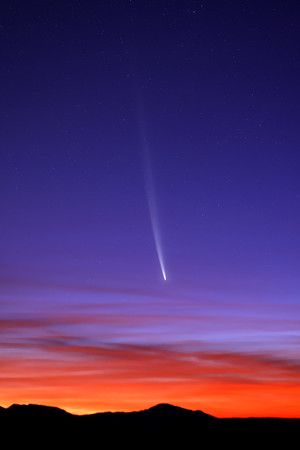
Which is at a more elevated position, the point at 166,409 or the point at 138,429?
the point at 166,409

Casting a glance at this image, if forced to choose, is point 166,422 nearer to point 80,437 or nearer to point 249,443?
point 80,437

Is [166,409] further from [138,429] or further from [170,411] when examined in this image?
[138,429]

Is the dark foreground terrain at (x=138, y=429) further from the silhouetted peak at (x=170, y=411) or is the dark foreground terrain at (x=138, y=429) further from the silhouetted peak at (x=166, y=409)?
the silhouetted peak at (x=166, y=409)

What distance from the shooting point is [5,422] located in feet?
363

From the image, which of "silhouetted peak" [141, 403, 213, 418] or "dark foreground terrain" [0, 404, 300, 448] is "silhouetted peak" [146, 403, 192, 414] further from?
"dark foreground terrain" [0, 404, 300, 448]

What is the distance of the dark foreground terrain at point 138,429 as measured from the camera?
9794 cm

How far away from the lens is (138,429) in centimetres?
11550

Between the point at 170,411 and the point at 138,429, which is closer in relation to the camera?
the point at 138,429

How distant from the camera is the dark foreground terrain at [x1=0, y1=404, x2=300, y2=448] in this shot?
9794 centimetres

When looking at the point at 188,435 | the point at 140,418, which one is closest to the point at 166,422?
the point at 140,418

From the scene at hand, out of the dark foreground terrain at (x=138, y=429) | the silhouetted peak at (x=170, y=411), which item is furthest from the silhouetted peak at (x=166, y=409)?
the dark foreground terrain at (x=138, y=429)

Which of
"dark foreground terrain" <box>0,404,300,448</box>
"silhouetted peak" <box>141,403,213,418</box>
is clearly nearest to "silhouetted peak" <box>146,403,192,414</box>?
"silhouetted peak" <box>141,403,213,418</box>

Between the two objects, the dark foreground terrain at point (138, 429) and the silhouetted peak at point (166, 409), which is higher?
the silhouetted peak at point (166, 409)

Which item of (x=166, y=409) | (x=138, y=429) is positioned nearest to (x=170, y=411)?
(x=166, y=409)
